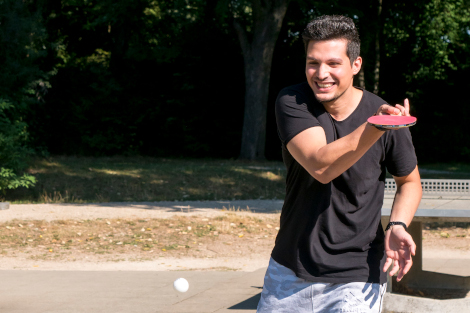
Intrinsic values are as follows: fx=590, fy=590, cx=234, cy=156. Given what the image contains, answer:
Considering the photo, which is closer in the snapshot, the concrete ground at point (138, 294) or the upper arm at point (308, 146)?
the upper arm at point (308, 146)

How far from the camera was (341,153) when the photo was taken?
211cm

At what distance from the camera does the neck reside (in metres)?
2.37

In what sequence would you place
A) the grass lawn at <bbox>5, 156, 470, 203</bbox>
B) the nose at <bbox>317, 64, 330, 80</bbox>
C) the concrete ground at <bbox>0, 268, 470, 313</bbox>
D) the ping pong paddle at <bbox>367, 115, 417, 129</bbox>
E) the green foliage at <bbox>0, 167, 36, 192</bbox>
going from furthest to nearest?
1. the grass lawn at <bbox>5, 156, 470, 203</bbox>
2. the green foliage at <bbox>0, 167, 36, 192</bbox>
3. the concrete ground at <bbox>0, 268, 470, 313</bbox>
4. the nose at <bbox>317, 64, 330, 80</bbox>
5. the ping pong paddle at <bbox>367, 115, 417, 129</bbox>

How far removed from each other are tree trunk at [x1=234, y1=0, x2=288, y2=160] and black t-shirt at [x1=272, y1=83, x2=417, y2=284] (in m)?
20.2

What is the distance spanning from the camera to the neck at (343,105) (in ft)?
7.78

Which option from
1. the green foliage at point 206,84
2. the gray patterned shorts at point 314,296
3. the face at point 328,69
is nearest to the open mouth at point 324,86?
the face at point 328,69

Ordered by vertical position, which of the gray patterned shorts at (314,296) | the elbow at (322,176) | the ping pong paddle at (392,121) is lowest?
the gray patterned shorts at (314,296)

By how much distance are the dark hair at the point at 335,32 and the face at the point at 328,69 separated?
2 centimetres

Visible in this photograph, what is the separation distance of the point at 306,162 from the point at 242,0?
2060cm

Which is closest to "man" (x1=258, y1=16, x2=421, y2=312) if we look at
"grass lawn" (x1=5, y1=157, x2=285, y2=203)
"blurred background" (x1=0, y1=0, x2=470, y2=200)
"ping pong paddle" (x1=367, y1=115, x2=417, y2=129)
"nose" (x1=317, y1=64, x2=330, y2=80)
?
"nose" (x1=317, y1=64, x2=330, y2=80)

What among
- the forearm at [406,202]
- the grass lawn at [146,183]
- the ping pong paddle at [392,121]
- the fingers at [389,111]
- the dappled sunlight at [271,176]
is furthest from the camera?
the dappled sunlight at [271,176]

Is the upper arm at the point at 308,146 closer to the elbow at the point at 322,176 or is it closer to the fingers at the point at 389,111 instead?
the elbow at the point at 322,176

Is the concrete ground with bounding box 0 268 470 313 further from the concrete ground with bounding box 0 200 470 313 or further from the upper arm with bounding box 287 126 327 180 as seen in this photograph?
the upper arm with bounding box 287 126 327 180

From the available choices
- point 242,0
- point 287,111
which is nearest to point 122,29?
point 242,0
